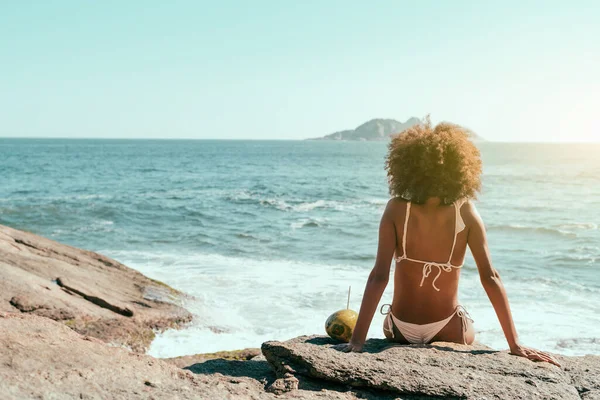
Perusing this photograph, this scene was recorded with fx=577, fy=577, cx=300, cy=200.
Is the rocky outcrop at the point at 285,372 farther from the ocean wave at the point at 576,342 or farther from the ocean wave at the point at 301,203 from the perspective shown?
the ocean wave at the point at 301,203

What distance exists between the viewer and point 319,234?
19.5m

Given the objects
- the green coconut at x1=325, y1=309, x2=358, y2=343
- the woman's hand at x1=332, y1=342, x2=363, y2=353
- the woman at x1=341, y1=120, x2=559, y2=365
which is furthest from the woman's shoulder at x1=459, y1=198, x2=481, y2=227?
the green coconut at x1=325, y1=309, x2=358, y2=343

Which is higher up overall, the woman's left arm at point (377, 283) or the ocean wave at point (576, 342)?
the woman's left arm at point (377, 283)

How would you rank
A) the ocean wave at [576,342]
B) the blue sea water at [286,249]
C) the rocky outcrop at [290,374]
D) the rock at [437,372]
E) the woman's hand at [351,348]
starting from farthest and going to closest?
the blue sea water at [286,249]
the ocean wave at [576,342]
the woman's hand at [351,348]
the rock at [437,372]
the rocky outcrop at [290,374]

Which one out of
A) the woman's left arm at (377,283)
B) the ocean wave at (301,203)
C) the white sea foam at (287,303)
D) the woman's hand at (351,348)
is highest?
the woman's left arm at (377,283)

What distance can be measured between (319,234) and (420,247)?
15367mm

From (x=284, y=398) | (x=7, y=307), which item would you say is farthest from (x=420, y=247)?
(x=7, y=307)

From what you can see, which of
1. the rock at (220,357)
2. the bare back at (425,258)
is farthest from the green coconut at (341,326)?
the rock at (220,357)

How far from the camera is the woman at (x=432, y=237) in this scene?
13.3ft

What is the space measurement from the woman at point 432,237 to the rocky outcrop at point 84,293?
4.17m

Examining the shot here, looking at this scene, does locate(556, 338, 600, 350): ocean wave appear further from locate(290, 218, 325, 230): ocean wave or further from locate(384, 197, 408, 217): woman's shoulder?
locate(290, 218, 325, 230): ocean wave

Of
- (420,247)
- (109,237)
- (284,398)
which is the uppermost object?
(420,247)

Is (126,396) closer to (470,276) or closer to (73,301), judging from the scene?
(73,301)

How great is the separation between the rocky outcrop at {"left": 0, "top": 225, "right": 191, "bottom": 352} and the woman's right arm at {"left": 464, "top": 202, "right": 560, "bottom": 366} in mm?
4707
